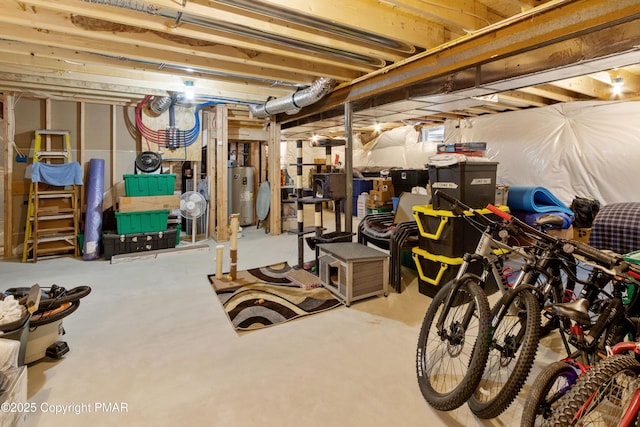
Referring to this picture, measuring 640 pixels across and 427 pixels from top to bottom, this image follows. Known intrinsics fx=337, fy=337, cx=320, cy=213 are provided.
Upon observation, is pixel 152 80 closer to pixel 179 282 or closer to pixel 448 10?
pixel 179 282

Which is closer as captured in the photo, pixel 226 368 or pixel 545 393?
pixel 545 393

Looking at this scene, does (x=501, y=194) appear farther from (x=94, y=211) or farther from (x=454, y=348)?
(x=94, y=211)

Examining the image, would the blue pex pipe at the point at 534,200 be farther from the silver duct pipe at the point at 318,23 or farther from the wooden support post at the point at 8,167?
the wooden support post at the point at 8,167

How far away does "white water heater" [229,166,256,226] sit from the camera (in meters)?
6.89

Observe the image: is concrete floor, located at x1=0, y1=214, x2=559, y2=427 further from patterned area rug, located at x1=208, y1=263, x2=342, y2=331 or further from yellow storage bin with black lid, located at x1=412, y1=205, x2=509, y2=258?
Result: yellow storage bin with black lid, located at x1=412, y1=205, x2=509, y2=258

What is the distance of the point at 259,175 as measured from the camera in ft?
24.0

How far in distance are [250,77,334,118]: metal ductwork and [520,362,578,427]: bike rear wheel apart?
3726mm

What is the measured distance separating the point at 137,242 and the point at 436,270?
391cm

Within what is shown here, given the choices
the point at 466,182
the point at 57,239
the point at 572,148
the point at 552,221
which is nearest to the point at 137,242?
the point at 57,239

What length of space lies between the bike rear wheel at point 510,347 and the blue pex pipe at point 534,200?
295cm

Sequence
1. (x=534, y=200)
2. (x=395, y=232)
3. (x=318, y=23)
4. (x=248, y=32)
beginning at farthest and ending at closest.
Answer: (x=534, y=200) < (x=395, y=232) < (x=248, y=32) < (x=318, y=23)

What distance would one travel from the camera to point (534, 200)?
444cm

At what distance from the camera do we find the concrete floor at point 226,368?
5.49ft

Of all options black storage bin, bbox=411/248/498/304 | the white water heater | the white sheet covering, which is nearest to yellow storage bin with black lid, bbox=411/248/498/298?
black storage bin, bbox=411/248/498/304
